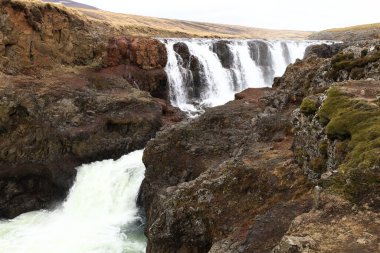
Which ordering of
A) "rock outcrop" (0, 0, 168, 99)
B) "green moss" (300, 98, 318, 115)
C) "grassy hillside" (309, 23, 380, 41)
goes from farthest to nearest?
"grassy hillside" (309, 23, 380, 41), "rock outcrop" (0, 0, 168, 99), "green moss" (300, 98, 318, 115)

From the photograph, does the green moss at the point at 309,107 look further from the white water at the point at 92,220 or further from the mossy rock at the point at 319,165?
the white water at the point at 92,220

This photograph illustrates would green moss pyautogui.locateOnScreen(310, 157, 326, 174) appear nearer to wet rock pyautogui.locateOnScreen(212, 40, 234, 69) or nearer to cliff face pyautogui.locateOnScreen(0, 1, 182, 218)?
cliff face pyautogui.locateOnScreen(0, 1, 182, 218)

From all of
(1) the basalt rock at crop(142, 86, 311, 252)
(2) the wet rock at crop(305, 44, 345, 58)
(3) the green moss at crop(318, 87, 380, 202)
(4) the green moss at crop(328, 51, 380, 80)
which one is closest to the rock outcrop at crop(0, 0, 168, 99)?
(2) the wet rock at crop(305, 44, 345, 58)

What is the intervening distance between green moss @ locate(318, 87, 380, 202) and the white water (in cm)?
1473

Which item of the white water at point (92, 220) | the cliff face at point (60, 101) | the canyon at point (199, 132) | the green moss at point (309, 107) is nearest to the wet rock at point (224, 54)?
the canyon at point (199, 132)

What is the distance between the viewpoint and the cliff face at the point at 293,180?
979cm

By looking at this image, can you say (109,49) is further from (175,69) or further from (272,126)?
(272,126)

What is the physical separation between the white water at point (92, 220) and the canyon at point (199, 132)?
242mm

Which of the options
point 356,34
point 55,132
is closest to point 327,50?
point 55,132

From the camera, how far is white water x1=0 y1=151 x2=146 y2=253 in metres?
24.0

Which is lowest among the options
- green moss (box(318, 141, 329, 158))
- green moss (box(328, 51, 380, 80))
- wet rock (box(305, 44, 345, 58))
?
green moss (box(318, 141, 329, 158))

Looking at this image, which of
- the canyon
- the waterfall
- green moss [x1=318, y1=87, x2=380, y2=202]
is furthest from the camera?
the waterfall

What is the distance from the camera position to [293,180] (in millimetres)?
14164

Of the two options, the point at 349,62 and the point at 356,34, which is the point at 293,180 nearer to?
the point at 349,62
